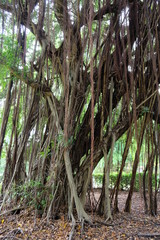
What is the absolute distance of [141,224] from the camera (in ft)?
7.21

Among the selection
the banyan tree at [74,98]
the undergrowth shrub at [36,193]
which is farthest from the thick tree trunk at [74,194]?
the undergrowth shrub at [36,193]

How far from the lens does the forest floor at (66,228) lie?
5.89 ft

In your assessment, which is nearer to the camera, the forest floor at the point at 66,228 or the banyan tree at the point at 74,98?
the forest floor at the point at 66,228

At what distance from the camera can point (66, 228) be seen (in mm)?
1913

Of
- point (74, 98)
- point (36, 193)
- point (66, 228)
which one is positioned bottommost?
point (66, 228)

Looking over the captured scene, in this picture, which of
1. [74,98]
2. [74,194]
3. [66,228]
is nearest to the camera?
[66,228]

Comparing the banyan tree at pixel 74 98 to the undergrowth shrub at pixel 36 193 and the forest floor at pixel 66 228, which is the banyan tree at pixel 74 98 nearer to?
the undergrowth shrub at pixel 36 193

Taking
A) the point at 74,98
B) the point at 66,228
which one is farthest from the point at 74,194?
the point at 74,98

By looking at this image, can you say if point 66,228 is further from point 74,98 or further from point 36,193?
point 74,98

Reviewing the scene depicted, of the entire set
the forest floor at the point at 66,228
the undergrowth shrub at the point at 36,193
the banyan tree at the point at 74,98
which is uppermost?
the banyan tree at the point at 74,98

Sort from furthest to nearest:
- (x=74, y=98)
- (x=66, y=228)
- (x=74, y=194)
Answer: (x=74, y=98) → (x=74, y=194) → (x=66, y=228)

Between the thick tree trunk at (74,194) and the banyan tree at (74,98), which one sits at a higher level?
the banyan tree at (74,98)

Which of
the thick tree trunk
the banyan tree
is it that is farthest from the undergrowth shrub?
the thick tree trunk

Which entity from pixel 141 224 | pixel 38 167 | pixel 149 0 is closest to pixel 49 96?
pixel 38 167
